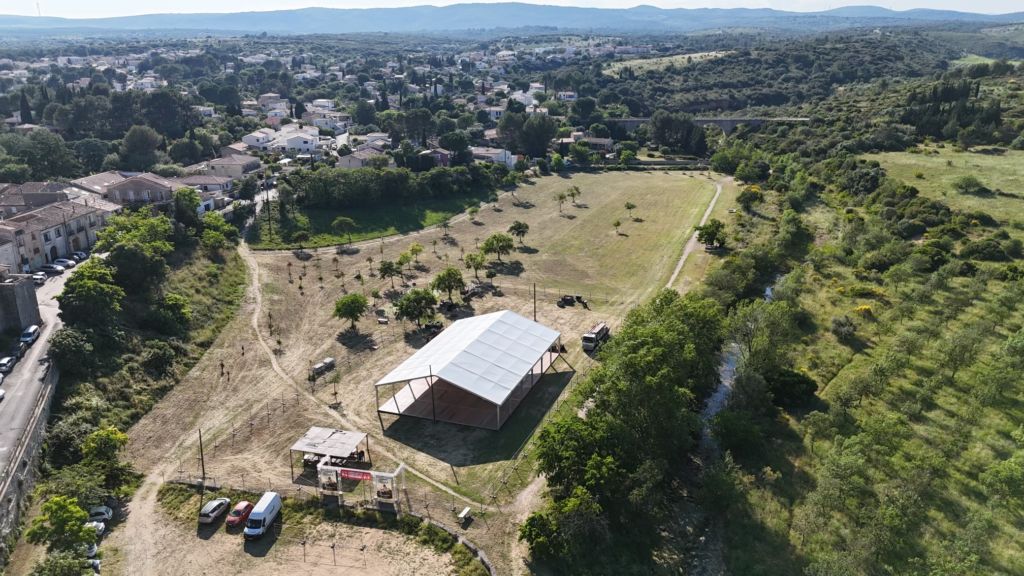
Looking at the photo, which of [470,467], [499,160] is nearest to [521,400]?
[470,467]

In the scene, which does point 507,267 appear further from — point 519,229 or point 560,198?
point 560,198

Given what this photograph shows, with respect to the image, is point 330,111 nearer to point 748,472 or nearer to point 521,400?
point 521,400

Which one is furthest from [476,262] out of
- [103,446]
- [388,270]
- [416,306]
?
[103,446]

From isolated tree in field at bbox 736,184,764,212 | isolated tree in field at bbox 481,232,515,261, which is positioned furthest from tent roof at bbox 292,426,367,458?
isolated tree in field at bbox 736,184,764,212

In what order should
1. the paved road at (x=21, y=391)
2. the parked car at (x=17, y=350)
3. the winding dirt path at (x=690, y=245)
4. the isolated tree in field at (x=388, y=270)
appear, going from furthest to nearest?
the winding dirt path at (x=690, y=245) → the isolated tree in field at (x=388, y=270) → the parked car at (x=17, y=350) → the paved road at (x=21, y=391)

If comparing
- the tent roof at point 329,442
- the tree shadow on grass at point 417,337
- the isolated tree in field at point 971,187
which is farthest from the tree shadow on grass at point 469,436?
the isolated tree in field at point 971,187

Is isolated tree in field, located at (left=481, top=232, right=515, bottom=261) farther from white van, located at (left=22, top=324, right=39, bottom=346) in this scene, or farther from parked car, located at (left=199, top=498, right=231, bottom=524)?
parked car, located at (left=199, top=498, right=231, bottom=524)

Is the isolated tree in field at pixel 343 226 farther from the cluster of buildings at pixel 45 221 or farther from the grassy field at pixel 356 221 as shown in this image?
the cluster of buildings at pixel 45 221
